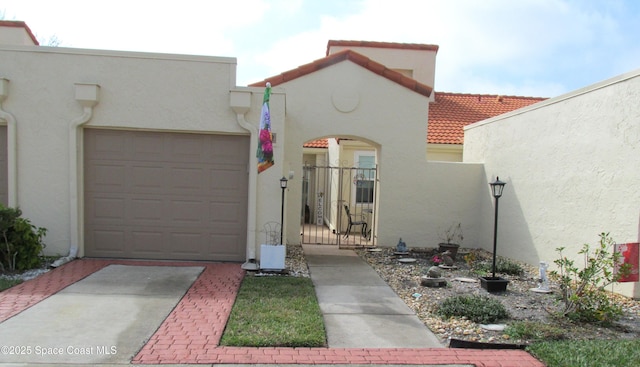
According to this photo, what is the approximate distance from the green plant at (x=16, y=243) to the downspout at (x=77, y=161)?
1.83 ft

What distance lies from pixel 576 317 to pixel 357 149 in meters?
8.64

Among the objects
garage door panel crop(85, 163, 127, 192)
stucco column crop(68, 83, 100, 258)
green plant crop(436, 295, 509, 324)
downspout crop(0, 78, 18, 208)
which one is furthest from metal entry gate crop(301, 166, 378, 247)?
downspout crop(0, 78, 18, 208)

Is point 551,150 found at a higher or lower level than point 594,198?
higher

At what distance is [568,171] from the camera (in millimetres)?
7598

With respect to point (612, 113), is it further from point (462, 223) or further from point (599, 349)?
point (462, 223)

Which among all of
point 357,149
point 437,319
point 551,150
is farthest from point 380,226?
point 437,319

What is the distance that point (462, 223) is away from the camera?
35.1ft

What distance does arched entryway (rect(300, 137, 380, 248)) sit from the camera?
11.5 metres

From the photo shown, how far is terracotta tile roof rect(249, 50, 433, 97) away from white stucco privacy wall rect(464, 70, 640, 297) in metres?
2.27

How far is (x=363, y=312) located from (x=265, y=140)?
3253 millimetres

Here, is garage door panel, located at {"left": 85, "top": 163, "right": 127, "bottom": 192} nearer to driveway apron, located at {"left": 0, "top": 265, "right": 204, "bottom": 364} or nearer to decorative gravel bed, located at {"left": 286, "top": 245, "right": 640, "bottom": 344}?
driveway apron, located at {"left": 0, "top": 265, "right": 204, "bottom": 364}

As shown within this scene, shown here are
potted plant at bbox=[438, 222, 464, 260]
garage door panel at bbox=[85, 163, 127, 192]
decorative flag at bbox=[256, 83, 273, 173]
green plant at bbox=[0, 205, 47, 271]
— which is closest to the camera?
green plant at bbox=[0, 205, 47, 271]

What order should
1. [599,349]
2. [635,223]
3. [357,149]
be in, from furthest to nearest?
[357,149], [635,223], [599,349]

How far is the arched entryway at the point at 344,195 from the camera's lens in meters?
11.5
